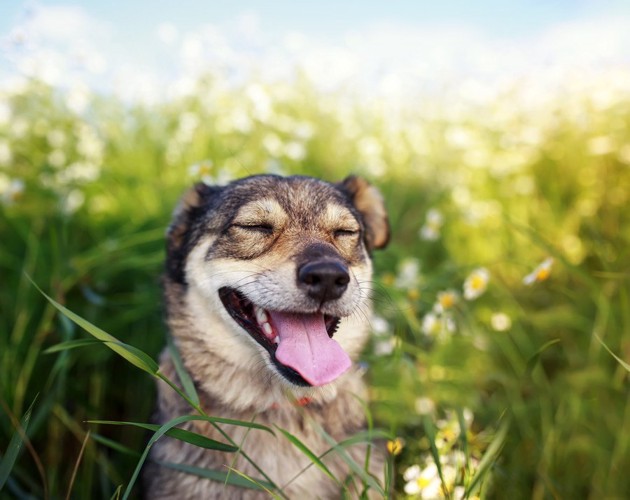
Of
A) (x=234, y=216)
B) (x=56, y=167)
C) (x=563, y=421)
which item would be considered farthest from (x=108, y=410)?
(x=563, y=421)

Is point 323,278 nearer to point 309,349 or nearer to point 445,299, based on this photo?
point 309,349

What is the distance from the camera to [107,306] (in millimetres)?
4078

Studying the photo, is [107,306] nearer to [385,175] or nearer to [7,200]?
[7,200]

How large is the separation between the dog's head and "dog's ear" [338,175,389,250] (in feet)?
0.21

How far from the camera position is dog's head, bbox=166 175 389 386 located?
2.39m

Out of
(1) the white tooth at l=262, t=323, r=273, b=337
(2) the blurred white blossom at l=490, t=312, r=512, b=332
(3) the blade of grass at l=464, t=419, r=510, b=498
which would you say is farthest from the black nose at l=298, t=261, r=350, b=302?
(2) the blurred white blossom at l=490, t=312, r=512, b=332

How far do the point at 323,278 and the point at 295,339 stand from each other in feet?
1.06

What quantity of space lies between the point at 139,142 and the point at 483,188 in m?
3.63

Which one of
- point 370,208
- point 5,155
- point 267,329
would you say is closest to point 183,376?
point 267,329

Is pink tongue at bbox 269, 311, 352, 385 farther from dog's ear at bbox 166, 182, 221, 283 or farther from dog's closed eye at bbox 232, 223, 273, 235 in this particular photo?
dog's ear at bbox 166, 182, 221, 283

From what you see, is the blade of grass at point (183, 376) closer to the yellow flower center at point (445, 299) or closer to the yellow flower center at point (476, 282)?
the yellow flower center at point (445, 299)

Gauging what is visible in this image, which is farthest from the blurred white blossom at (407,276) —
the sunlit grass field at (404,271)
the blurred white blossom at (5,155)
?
the blurred white blossom at (5,155)

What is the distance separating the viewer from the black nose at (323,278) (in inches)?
91.7

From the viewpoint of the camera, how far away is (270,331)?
256cm
